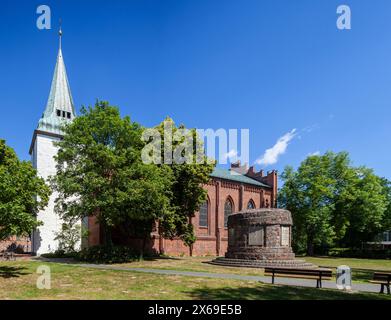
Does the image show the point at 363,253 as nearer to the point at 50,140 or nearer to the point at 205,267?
the point at 205,267

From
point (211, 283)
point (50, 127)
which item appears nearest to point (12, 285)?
point (211, 283)

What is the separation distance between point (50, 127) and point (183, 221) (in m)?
18.3

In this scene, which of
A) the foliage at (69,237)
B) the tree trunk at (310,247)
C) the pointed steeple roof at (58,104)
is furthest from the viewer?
the tree trunk at (310,247)

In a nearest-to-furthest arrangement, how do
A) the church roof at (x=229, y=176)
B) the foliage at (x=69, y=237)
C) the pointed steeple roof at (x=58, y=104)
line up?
1. the foliage at (x=69, y=237)
2. the pointed steeple roof at (x=58, y=104)
3. the church roof at (x=229, y=176)

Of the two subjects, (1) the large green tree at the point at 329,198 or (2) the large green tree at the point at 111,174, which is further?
(1) the large green tree at the point at 329,198

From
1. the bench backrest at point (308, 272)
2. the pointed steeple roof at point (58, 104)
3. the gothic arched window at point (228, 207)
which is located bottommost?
the bench backrest at point (308, 272)

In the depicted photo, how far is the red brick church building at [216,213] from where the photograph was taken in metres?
38.8

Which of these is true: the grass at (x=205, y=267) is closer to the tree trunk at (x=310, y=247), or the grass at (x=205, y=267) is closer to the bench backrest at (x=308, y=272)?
the bench backrest at (x=308, y=272)

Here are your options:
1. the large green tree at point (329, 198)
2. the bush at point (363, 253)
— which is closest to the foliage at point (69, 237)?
the large green tree at point (329, 198)

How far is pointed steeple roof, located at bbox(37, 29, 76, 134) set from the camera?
39656mm

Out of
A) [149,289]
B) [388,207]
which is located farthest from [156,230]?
[388,207]

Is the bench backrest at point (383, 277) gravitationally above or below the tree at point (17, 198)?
below

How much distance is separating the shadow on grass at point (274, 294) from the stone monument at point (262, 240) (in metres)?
12.2

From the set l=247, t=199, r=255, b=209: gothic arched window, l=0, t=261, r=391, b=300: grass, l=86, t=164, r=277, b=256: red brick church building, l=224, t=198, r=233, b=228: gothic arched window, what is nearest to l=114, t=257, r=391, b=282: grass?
l=0, t=261, r=391, b=300: grass
